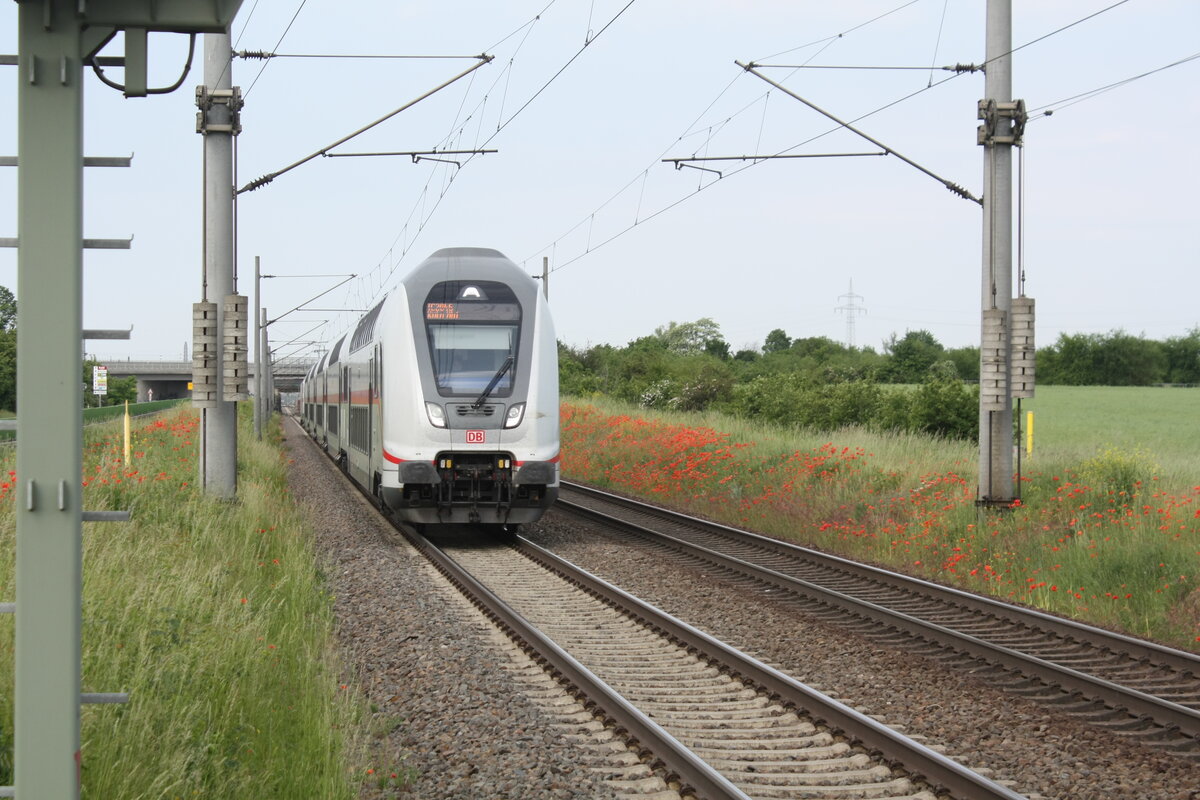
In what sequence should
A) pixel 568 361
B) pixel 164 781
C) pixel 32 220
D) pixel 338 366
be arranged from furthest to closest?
1. pixel 568 361
2. pixel 338 366
3. pixel 164 781
4. pixel 32 220

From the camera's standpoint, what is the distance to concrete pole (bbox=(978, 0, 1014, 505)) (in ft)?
45.2

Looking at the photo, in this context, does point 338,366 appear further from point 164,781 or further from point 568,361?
point 568,361

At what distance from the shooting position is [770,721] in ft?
21.5

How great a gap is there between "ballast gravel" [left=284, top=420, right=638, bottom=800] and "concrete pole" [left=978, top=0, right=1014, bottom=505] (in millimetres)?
6986

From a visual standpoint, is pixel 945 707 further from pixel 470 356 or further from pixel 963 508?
pixel 470 356

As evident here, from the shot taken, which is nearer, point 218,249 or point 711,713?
point 711,713

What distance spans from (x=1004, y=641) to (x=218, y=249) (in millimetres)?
10418

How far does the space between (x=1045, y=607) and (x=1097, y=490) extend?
371 centimetres

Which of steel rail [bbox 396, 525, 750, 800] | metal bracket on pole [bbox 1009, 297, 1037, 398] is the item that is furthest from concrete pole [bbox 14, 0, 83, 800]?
metal bracket on pole [bbox 1009, 297, 1037, 398]

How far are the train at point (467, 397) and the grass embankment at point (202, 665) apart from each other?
2418mm

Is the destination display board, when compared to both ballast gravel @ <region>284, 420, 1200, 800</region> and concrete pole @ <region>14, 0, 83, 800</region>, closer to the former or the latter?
ballast gravel @ <region>284, 420, 1200, 800</region>

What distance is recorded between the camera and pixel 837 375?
50250 millimetres

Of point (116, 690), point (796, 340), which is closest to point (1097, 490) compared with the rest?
point (116, 690)

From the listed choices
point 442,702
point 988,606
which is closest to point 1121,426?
point 988,606
